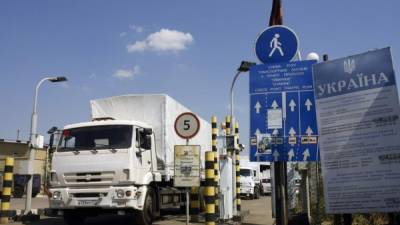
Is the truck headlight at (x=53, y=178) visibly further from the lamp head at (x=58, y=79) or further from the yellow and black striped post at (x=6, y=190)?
the lamp head at (x=58, y=79)

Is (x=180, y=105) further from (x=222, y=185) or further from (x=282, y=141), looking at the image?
(x=282, y=141)

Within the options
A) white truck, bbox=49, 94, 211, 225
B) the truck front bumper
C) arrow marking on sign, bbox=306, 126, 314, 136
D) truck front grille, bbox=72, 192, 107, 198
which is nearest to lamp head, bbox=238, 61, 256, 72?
white truck, bbox=49, 94, 211, 225

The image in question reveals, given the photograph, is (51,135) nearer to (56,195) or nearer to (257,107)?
(56,195)

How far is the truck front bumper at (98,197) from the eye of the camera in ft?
36.0

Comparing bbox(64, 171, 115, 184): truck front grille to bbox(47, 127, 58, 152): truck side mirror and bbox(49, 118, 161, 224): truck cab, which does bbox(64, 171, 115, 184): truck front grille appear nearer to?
bbox(49, 118, 161, 224): truck cab

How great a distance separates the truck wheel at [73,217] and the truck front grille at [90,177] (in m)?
1.12

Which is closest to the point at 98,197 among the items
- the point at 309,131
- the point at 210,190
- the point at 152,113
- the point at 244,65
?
the point at 210,190

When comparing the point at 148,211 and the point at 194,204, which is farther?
the point at 194,204

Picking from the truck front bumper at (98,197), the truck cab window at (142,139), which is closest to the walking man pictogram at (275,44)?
the truck cab window at (142,139)

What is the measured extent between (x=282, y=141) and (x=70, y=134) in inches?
246

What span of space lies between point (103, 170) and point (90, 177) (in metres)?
0.38

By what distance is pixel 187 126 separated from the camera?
11141mm

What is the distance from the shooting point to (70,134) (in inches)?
471

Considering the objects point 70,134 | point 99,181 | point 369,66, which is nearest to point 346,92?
point 369,66
